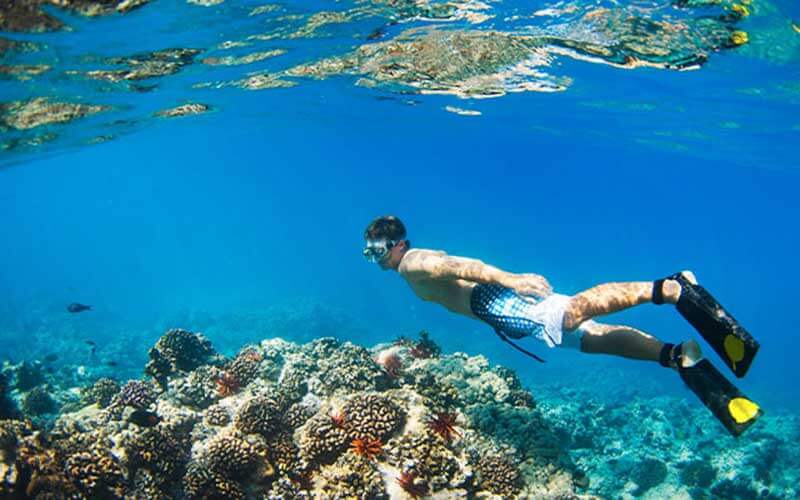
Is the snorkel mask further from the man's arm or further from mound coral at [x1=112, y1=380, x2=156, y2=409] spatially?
mound coral at [x1=112, y1=380, x2=156, y2=409]

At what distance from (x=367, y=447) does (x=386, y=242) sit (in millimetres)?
2894

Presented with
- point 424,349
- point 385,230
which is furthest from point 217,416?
point 424,349

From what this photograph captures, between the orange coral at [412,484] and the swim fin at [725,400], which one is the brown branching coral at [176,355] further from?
the swim fin at [725,400]

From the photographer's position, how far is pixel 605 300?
5980 mm

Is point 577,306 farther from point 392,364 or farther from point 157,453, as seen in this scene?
point 157,453

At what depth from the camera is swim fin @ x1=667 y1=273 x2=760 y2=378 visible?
5102 mm

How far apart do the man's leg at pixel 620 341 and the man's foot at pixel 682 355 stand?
0.11 meters

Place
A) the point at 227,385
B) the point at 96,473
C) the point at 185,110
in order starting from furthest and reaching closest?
the point at 185,110 < the point at 227,385 < the point at 96,473

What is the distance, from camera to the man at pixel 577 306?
5.30m

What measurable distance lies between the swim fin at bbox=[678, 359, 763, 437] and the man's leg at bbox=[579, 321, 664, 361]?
2.03 ft

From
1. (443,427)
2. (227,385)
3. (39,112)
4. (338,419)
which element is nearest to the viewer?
(338,419)

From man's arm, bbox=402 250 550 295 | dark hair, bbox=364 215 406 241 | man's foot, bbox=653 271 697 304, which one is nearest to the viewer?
man's foot, bbox=653 271 697 304

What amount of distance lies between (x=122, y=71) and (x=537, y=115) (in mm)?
20982

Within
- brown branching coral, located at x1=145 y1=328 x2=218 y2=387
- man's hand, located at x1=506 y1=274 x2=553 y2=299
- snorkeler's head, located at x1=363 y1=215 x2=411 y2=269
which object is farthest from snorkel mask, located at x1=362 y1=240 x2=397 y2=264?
brown branching coral, located at x1=145 y1=328 x2=218 y2=387
